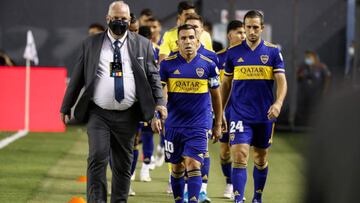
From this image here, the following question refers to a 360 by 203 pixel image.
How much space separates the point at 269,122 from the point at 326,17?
14.5 m

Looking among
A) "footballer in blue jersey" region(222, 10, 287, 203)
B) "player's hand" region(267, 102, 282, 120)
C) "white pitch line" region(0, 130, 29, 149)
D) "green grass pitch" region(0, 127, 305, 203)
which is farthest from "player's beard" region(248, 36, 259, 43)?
"white pitch line" region(0, 130, 29, 149)

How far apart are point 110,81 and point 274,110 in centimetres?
200

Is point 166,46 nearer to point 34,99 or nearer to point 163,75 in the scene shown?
point 163,75

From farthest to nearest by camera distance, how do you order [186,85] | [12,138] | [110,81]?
[12,138] → [186,85] → [110,81]

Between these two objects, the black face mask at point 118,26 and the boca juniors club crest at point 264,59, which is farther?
the boca juniors club crest at point 264,59

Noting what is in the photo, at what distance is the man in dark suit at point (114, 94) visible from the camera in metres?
7.57

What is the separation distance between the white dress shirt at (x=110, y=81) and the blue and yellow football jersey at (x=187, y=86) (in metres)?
1.17

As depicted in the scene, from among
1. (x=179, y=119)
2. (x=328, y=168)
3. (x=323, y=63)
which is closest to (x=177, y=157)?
(x=179, y=119)

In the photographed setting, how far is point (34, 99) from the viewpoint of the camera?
855 inches

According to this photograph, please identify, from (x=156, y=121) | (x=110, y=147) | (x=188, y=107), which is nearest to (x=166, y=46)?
(x=188, y=107)

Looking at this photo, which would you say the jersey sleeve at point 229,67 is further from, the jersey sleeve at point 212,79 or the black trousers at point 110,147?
the black trousers at point 110,147

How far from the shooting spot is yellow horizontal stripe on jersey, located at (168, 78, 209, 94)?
28.8 feet

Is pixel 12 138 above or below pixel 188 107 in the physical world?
below

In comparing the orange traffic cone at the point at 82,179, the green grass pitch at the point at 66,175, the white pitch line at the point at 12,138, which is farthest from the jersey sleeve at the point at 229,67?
the white pitch line at the point at 12,138
